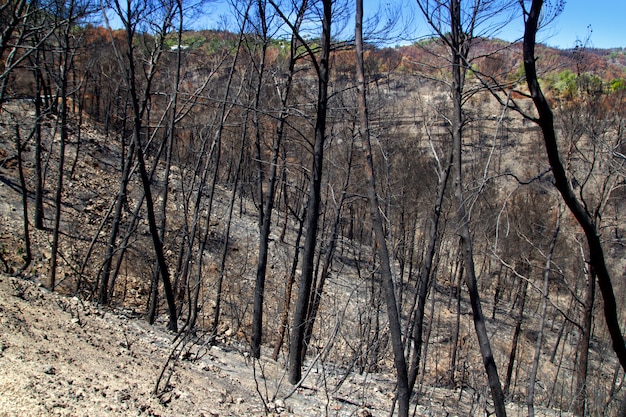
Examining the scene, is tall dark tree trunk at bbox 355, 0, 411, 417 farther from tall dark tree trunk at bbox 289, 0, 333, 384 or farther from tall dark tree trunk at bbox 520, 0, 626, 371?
tall dark tree trunk at bbox 520, 0, 626, 371

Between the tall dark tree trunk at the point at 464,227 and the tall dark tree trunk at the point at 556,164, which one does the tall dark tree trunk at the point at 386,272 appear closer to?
the tall dark tree trunk at the point at 464,227

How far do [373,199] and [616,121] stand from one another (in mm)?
7272

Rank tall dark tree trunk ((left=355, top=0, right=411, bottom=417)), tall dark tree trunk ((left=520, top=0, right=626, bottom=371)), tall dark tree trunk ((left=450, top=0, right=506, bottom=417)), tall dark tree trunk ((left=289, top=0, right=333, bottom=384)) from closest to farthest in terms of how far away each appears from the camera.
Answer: tall dark tree trunk ((left=520, top=0, right=626, bottom=371)) → tall dark tree trunk ((left=355, top=0, right=411, bottom=417)) → tall dark tree trunk ((left=450, top=0, right=506, bottom=417)) → tall dark tree trunk ((left=289, top=0, right=333, bottom=384))

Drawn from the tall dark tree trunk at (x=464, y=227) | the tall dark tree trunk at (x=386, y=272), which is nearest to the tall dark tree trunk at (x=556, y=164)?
the tall dark tree trunk at (x=386, y=272)

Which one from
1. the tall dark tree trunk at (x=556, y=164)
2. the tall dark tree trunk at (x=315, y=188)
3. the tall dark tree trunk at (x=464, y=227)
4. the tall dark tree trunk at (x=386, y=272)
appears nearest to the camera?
the tall dark tree trunk at (x=556, y=164)

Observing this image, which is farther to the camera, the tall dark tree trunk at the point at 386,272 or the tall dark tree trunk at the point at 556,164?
the tall dark tree trunk at the point at 386,272

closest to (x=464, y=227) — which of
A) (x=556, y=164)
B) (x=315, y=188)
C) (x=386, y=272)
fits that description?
(x=386, y=272)

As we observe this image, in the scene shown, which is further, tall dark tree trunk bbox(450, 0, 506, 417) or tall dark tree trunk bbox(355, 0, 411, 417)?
tall dark tree trunk bbox(450, 0, 506, 417)

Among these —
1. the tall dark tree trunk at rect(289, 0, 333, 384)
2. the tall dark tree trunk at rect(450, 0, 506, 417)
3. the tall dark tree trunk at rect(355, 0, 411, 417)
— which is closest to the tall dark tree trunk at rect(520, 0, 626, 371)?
the tall dark tree trunk at rect(355, 0, 411, 417)

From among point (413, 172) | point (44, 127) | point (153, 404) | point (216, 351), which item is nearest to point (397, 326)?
point (153, 404)

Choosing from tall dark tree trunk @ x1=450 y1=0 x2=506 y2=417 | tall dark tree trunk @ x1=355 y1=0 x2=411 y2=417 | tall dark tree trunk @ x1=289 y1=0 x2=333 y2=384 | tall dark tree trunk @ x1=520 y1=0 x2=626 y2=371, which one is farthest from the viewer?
tall dark tree trunk @ x1=289 y1=0 x2=333 y2=384

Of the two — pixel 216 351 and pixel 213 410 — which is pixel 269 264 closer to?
pixel 216 351

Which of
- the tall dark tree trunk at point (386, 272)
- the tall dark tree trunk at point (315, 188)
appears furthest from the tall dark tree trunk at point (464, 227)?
the tall dark tree trunk at point (315, 188)

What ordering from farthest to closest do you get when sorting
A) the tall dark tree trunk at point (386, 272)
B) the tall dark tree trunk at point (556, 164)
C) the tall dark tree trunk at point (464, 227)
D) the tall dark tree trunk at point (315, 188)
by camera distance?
1. the tall dark tree trunk at point (315, 188)
2. the tall dark tree trunk at point (464, 227)
3. the tall dark tree trunk at point (386, 272)
4. the tall dark tree trunk at point (556, 164)
